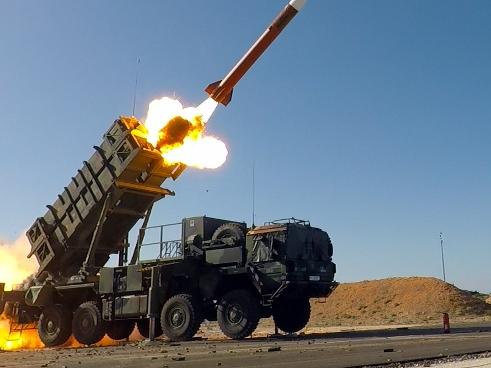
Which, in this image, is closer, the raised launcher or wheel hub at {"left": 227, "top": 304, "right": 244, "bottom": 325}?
wheel hub at {"left": 227, "top": 304, "right": 244, "bottom": 325}

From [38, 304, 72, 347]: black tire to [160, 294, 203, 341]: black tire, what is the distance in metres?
4.10

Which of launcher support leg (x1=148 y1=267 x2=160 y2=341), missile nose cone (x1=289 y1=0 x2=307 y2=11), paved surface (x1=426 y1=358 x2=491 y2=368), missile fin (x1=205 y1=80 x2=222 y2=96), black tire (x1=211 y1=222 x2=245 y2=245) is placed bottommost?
paved surface (x1=426 y1=358 x2=491 y2=368)

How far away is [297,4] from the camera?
1563 centimetres

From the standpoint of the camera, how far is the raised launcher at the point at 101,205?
57.9 feet

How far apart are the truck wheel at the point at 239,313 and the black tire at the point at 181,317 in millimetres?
731

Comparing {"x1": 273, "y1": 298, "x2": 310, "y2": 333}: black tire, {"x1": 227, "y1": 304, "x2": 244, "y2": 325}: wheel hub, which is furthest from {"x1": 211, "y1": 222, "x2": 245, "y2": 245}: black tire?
{"x1": 273, "y1": 298, "x2": 310, "y2": 333}: black tire

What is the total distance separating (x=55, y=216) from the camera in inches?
742

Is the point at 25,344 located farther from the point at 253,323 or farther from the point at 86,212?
the point at 253,323

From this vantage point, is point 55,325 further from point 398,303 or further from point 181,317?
point 398,303

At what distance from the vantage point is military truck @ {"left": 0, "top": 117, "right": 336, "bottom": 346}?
1695 centimetres

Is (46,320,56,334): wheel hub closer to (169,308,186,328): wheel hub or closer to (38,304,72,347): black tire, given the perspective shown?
(38,304,72,347): black tire

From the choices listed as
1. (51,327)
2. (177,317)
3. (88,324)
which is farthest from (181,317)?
(51,327)

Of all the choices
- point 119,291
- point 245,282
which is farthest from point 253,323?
point 119,291

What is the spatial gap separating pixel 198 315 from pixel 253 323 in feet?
5.83
